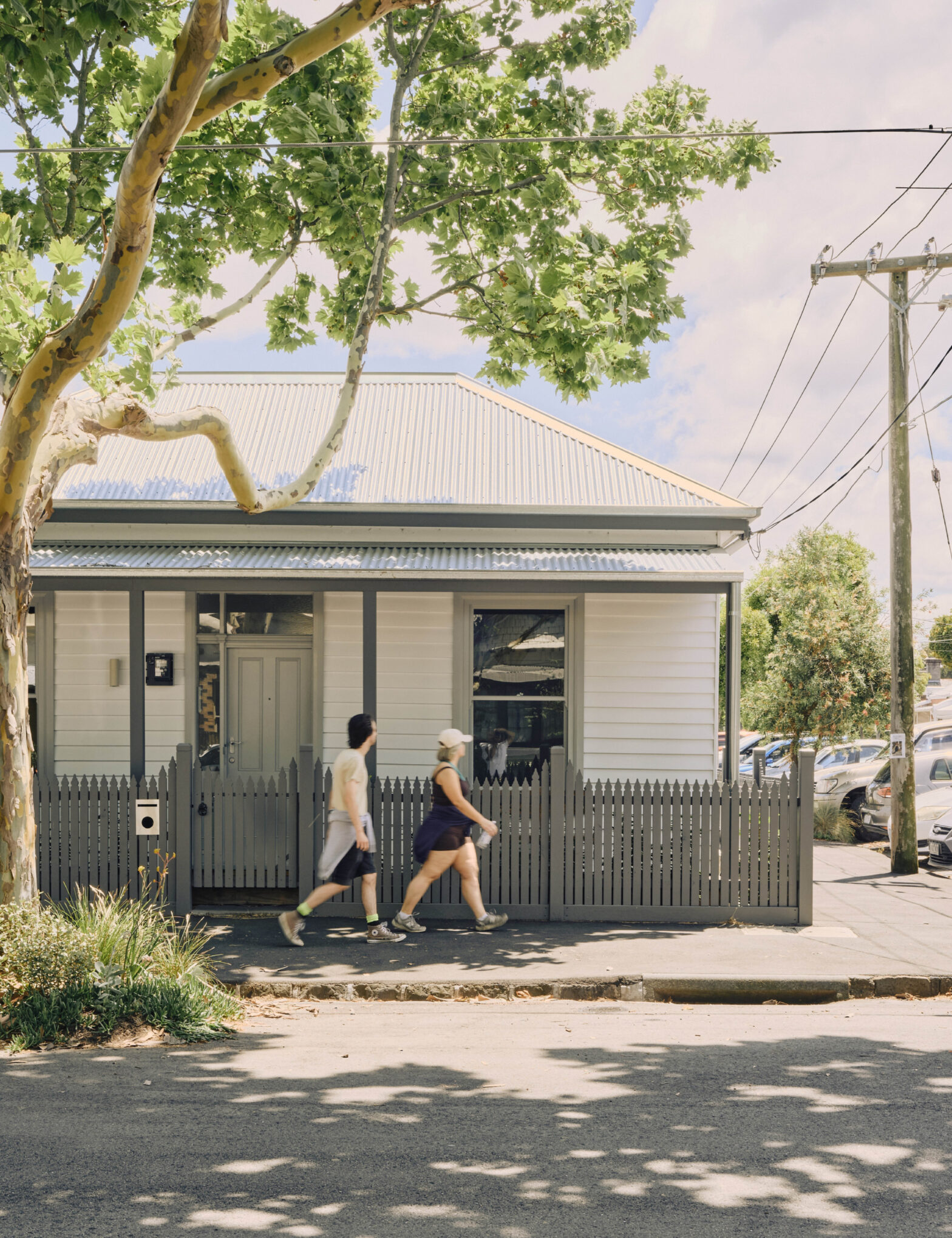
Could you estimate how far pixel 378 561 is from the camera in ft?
34.0

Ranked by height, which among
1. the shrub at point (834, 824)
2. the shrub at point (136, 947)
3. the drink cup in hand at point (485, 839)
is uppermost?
the drink cup in hand at point (485, 839)

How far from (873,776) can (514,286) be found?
11.5 meters

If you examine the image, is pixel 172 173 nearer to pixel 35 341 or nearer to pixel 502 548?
pixel 35 341

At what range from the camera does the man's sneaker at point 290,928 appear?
7.89m

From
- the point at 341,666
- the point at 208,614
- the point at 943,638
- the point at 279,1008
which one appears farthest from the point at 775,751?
the point at 943,638

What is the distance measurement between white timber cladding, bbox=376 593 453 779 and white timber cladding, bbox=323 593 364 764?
A: 0.81 feet

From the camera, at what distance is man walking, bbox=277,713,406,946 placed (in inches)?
312

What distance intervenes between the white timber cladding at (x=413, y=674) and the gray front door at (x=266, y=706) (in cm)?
95

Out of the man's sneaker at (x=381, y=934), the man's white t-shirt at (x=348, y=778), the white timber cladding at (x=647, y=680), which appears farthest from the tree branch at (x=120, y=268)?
the white timber cladding at (x=647, y=680)

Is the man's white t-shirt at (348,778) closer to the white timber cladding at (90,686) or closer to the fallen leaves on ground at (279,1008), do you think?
the fallen leaves on ground at (279,1008)

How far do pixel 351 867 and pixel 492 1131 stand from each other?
12.1 ft

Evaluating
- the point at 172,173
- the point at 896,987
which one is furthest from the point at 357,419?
the point at 896,987

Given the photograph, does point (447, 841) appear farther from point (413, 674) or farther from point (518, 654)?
point (518, 654)

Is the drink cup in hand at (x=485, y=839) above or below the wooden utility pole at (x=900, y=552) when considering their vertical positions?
below
